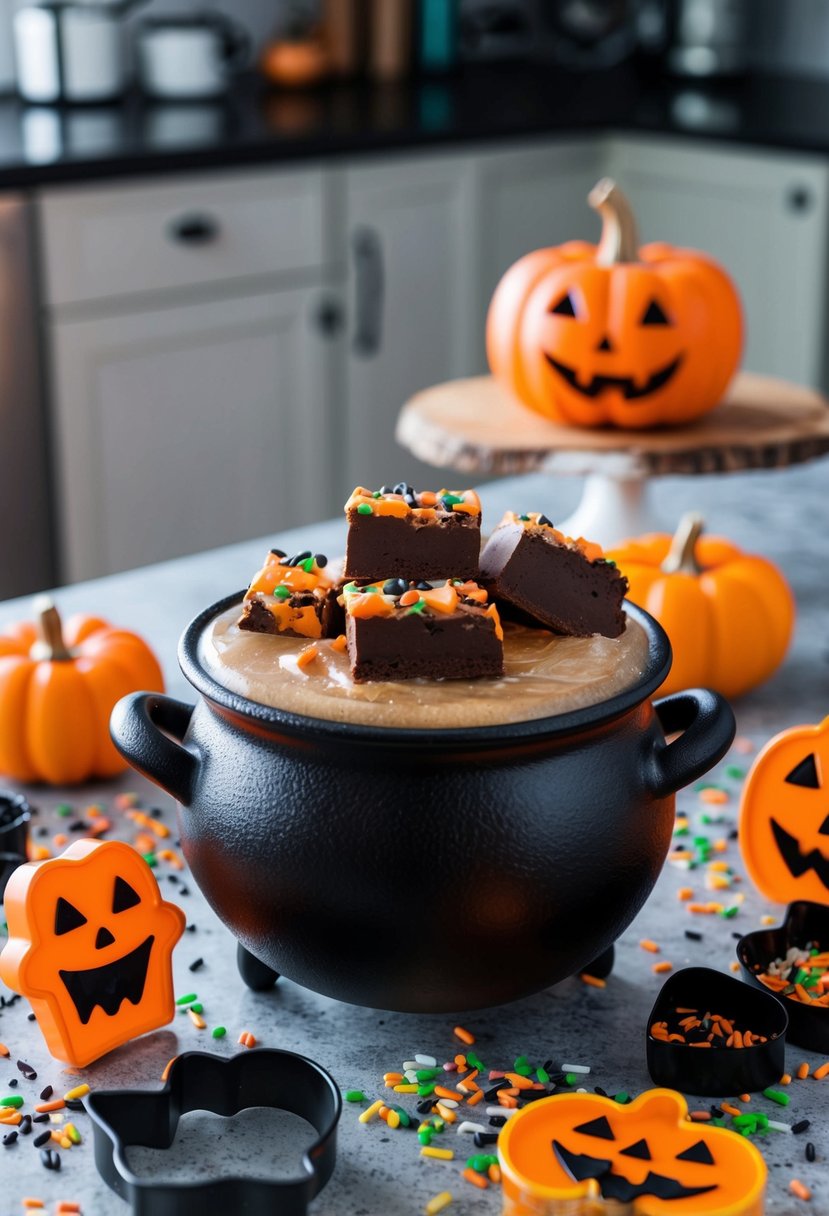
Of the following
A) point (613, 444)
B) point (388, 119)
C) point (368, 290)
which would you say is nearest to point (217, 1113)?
point (613, 444)

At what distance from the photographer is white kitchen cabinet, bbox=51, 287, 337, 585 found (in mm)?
2859

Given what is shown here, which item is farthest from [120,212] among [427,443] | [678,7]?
[678,7]

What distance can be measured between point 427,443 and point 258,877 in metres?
0.91

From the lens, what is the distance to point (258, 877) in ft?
2.86

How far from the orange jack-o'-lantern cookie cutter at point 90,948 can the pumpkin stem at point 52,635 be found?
1.30 feet

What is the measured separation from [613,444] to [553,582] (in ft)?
2.50

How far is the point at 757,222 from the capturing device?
336 centimetres

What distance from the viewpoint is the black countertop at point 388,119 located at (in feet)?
9.21

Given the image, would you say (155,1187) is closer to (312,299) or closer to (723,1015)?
(723,1015)

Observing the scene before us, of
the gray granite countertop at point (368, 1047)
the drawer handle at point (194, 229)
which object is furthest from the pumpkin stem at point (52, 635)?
the drawer handle at point (194, 229)

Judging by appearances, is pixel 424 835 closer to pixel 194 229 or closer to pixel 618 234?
pixel 618 234

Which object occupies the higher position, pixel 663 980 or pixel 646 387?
pixel 646 387

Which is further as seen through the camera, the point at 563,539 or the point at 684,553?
the point at 684,553

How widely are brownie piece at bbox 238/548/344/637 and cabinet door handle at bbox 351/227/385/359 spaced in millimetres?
2324
